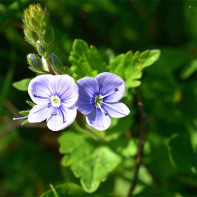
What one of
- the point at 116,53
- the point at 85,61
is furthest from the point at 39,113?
the point at 116,53

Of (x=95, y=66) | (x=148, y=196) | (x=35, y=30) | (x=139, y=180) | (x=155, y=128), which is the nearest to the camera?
(x=35, y=30)

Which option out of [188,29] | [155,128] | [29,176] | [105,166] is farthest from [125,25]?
[29,176]

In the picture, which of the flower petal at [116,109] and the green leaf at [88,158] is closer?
the flower petal at [116,109]

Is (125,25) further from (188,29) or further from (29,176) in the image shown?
(29,176)

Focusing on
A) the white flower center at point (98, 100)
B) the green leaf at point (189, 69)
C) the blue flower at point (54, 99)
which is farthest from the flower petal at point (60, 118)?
the green leaf at point (189, 69)

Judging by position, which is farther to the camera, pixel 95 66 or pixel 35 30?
pixel 95 66

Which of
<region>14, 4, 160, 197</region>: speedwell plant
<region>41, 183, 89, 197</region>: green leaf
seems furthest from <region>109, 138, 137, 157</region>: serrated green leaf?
<region>41, 183, 89, 197</region>: green leaf

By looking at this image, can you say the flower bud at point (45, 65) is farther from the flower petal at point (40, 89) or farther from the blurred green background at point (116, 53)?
the blurred green background at point (116, 53)

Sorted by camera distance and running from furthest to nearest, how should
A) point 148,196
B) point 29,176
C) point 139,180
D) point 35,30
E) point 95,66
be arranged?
point 29,176, point 139,180, point 148,196, point 95,66, point 35,30
